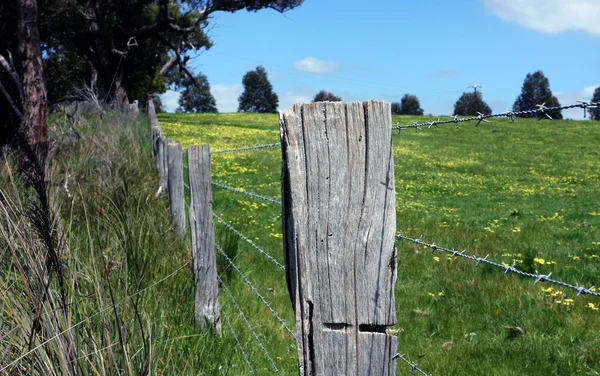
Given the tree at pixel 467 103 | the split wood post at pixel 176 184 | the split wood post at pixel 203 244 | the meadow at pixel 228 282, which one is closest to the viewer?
the meadow at pixel 228 282

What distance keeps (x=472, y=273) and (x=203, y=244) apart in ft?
9.68

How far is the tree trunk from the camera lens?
8688 millimetres

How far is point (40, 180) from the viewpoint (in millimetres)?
1842

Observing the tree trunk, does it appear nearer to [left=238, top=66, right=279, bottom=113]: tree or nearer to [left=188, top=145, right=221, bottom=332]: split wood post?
[left=188, top=145, right=221, bottom=332]: split wood post

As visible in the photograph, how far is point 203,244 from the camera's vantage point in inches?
172

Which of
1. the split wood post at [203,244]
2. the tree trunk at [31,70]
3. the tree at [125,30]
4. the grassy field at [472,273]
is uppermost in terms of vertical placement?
the tree at [125,30]

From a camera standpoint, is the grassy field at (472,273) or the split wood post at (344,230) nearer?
the split wood post at (344,230)

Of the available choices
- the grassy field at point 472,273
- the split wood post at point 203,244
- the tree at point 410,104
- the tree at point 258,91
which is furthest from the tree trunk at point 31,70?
the tree at point 258,91

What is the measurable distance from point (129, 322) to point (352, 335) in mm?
1238

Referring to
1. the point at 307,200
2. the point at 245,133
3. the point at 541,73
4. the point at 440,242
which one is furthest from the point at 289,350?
the point at 541,73

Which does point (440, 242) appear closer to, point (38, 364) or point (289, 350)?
point (289, 350)

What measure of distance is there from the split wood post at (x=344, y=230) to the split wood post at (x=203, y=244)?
2.51m

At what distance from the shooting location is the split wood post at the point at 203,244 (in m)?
4.33

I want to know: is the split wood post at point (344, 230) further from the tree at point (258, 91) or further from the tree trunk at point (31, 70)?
the tree at point (258, 91)
